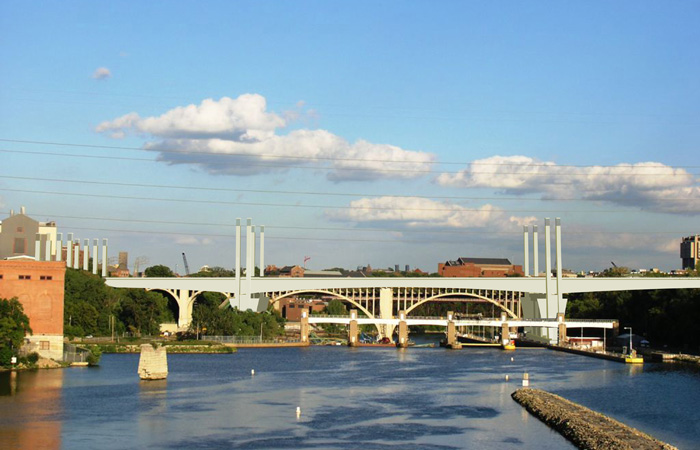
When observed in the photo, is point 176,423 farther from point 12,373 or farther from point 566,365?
point 566,365

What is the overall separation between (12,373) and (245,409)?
2353 centimetres

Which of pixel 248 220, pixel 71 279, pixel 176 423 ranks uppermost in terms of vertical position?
pixel 248 220

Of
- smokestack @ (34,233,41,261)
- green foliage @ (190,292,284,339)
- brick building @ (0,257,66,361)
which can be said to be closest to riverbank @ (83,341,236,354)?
green foliage @ (190,292,284,339)

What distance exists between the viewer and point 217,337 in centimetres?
11719

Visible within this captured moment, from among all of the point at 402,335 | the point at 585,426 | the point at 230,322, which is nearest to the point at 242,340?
the point at 230,322

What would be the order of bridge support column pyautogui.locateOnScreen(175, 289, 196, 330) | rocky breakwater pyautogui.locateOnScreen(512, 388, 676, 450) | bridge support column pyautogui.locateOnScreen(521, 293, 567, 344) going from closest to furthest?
rocky breakwater pyautogui.locateOnScreen(512, 388, 676, 450), bridge support column pyautogui.locateOnScreen(521, 293, 567, 344), bridge support column pyautogui.locateOnScreen(175, 289, 196, 330)

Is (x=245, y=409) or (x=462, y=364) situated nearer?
(x=245, y=409)

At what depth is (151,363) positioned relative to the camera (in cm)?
7000

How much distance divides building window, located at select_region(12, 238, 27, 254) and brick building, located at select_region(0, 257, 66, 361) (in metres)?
24.0

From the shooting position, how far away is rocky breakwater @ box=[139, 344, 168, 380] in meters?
69.8

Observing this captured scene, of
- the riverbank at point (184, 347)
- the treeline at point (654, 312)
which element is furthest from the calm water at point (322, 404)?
the treeline at point (654, 312)

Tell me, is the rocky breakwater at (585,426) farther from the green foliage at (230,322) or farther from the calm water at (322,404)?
the green foliage at (230,322)

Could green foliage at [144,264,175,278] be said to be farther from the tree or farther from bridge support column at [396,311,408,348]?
the tree

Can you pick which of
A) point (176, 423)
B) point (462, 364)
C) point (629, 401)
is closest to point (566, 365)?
point (462, 364)
